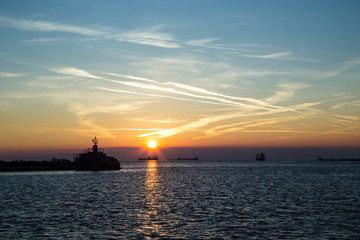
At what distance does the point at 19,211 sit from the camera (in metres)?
39.5

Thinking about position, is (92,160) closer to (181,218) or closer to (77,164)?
(77,164)

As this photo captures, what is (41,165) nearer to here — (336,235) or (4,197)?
(4,197)

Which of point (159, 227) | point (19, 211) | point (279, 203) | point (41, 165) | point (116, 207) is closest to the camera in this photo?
point (159, 227)

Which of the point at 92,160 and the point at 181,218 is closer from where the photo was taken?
the point at 181,218

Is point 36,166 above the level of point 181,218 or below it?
above

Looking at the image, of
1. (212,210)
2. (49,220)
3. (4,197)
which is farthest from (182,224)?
(4,197)

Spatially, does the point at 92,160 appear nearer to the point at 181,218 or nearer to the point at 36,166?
the point at 36,166

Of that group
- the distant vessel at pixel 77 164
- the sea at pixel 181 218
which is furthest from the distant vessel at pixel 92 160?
the sea at pixel 181 218

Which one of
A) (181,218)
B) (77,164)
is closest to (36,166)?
(77,164)

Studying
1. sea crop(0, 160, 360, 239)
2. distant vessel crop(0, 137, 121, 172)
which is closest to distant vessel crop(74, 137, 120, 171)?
distant vessel crop(0, 137, 121, 172)

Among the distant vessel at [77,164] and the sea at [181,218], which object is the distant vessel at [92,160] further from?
the sea at [181,218]

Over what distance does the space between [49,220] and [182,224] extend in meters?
12.2

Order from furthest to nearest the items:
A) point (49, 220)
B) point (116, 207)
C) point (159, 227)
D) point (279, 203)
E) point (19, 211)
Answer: point (279, 203) → point (116, 207) → point (19, 211) → point (49, 220) → point (159, 227)

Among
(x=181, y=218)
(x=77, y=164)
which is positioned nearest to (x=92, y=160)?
(x=77, y=164)
